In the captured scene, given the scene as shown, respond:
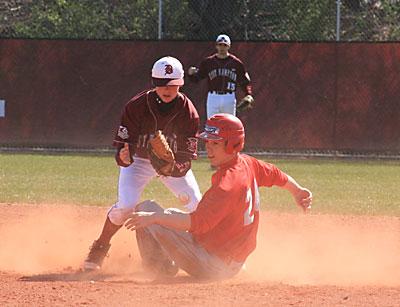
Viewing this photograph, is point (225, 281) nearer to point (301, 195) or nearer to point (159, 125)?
point (301, 195)

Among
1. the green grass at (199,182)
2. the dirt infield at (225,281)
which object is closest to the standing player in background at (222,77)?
the green grass at (199,182)

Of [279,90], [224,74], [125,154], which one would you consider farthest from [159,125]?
[279,90]

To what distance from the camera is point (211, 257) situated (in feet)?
22.7

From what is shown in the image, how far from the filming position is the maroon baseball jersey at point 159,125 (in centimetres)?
762

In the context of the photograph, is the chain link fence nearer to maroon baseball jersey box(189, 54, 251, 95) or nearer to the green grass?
Answer: the green grass

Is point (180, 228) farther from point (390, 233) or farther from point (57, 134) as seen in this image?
point (57, 134)

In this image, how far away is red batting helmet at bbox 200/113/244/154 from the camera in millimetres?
6625

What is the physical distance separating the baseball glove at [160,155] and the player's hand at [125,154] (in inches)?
7.2

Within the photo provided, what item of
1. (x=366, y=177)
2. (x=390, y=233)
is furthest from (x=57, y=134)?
(x=390, y=233)

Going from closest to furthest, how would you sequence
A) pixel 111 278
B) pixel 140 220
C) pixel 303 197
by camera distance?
pixel 140 220 → pixel 303 197 → pixel 111 278

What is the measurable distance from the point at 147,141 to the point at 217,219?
1.28 meters

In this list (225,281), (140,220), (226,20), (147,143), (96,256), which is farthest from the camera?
(226,20)

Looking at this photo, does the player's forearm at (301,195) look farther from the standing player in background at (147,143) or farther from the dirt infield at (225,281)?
the standing player in background at (147,143)

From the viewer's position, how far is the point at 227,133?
6609 mm
